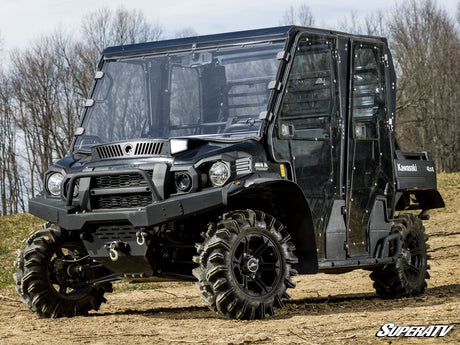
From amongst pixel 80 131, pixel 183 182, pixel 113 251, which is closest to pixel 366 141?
pixel 183 182

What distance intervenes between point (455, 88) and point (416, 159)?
139ft

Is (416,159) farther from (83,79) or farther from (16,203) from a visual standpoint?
(16,203)

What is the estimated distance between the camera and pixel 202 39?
375 inches

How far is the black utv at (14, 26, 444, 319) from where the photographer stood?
8.14 metres

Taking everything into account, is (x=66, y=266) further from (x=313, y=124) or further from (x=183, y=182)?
(x=313, y=124)

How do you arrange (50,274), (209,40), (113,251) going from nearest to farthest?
(113,251), (50,274), (209,40)

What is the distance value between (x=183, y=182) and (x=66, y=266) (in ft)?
6.41

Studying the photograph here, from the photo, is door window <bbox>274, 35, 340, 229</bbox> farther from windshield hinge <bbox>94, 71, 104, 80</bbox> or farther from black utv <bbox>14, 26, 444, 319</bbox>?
windshield hinge <bbox>94, 71, 104, 80</bbox>

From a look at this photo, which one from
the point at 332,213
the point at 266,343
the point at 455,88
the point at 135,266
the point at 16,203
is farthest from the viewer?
the point at 455,88

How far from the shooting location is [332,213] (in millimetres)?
9680

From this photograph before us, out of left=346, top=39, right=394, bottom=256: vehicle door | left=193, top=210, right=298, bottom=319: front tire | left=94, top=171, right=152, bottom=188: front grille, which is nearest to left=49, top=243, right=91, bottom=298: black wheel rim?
left=94, top=171, right=152, bottom=188: front grille

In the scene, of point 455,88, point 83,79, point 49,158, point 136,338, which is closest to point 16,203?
point 49,158

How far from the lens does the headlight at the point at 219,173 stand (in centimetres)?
808

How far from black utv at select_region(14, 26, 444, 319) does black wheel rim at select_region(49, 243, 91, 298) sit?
0.06ft
